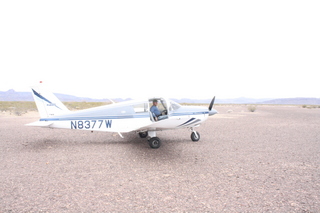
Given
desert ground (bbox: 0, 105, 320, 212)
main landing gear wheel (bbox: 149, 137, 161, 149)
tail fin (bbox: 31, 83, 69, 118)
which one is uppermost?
tail fin (bbox: 31, 83, 69, 118)

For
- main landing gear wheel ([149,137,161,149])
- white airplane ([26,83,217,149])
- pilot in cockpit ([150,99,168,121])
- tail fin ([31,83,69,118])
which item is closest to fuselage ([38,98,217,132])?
white airplane ([26,83,217,149])

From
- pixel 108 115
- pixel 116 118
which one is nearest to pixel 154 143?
pixel 116 118

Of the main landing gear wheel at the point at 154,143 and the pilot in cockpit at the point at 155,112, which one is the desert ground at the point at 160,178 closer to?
the main landing gear wheel at the point at 154,143

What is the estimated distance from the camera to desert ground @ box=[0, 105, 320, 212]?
3826 millimetres

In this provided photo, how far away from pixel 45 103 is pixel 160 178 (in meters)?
6.47

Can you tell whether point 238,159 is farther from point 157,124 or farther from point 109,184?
point 109,184

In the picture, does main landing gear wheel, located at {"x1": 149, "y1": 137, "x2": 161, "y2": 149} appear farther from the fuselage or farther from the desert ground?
the fuselage

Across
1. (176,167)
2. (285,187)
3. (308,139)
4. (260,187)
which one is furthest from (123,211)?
(308,139)

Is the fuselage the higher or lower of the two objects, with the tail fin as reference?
lower

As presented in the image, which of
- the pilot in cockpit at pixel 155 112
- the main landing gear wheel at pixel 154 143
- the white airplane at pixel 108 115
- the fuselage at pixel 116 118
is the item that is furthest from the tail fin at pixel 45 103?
the main landing gear wheel at pixel 154 143

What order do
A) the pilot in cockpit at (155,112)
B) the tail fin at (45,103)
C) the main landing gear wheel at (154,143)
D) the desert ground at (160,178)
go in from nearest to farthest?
the desert ground at (160,178)
the main landing gear wheel at (154,143)
the pilot in cockpit at (155,112)
the tail fin at (45,103)

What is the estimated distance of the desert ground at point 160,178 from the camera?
3.83 metres

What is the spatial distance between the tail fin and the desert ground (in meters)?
1.45

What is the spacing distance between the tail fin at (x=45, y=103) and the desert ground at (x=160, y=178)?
145 centimetres
